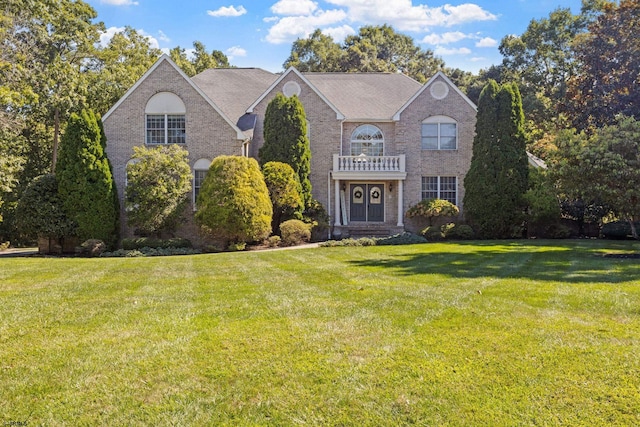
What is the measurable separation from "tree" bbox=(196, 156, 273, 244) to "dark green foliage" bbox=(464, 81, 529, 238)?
9.57 meters

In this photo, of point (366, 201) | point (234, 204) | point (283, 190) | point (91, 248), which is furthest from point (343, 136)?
point (91, 248)

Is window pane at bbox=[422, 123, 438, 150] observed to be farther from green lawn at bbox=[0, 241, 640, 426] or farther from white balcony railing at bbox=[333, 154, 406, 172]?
green lawn at bbox=[0, 241, 640, 426]

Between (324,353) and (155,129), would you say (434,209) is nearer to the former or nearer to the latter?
(155,129)

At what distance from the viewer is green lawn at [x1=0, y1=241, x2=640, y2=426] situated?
153 inches

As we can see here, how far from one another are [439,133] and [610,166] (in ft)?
38.3

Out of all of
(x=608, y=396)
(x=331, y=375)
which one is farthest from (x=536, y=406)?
(x=331, y=375)

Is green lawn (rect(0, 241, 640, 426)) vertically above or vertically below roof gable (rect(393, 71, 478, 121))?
below

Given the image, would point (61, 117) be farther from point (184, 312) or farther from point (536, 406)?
point (536, 406)

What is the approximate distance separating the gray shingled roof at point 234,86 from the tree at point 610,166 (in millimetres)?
16083

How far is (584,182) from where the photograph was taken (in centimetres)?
1450

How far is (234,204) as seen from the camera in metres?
18.5

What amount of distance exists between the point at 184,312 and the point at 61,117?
26.0 m

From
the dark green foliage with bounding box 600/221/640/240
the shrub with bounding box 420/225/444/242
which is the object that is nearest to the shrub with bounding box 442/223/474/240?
the shrub with bounding box 420/225/444/242

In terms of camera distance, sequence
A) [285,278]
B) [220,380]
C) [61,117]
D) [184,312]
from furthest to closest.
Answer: [61,117] → [285,278] → [184,312] → [220,380]
